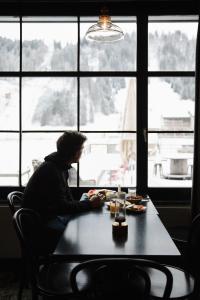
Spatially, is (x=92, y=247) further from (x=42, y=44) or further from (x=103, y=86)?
(x=42, y=44)

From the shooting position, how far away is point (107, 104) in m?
4.11

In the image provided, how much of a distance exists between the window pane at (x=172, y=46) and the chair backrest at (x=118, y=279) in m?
2.46

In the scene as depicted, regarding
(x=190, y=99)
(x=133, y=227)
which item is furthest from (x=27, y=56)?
(x=133, y=227)

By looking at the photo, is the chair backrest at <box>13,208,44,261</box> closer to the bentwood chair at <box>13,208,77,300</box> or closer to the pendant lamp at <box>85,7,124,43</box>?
the bentwood chair at <box>13,208,77,300</box>

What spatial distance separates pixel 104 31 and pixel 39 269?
180cm

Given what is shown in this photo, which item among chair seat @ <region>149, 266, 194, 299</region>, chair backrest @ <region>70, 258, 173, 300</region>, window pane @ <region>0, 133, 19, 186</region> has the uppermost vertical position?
window pane @ <region>0, 133, 19, 186</region>

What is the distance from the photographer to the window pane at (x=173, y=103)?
13.4 ft

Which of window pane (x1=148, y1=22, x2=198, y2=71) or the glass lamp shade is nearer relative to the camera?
the glass lamp shade

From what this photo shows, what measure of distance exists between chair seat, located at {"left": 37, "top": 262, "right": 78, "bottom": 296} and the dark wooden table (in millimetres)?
266

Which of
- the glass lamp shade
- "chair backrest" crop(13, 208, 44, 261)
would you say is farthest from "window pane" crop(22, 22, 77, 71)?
"chair backrest" crop(13, 208, 44, 261)

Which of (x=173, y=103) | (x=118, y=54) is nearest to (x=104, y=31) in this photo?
(x=118, y=54)

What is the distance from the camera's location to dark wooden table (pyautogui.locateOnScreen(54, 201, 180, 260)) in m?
1.87
